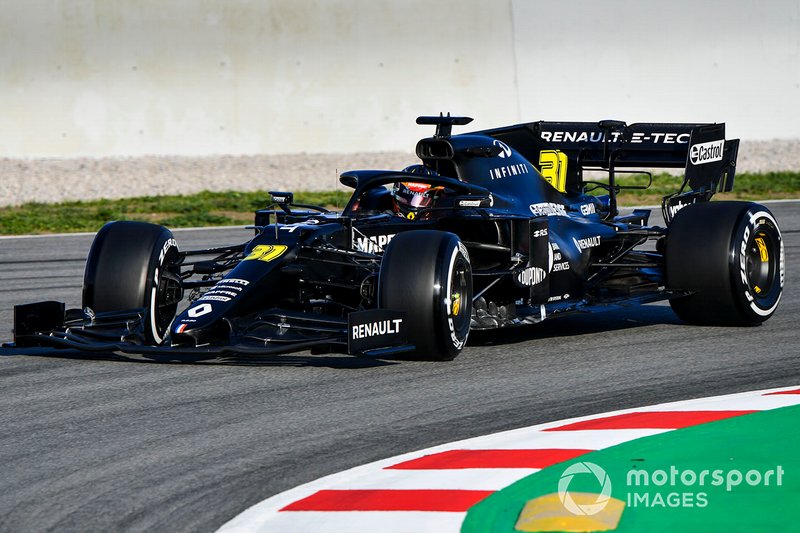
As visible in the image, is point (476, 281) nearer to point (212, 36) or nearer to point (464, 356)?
point (464, 356)

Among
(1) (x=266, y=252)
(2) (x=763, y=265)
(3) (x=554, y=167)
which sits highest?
(3) (x=554, y=167)

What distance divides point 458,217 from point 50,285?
4458 millimetres

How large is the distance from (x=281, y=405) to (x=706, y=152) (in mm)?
4798

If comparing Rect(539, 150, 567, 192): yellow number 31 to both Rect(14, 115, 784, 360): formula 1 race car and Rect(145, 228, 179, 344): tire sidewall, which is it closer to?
Rect(14, 115, 784, 360): formula 1 race car

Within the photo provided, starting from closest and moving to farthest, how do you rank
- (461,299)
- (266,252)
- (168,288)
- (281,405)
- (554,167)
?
(281,405), (461,299), (266,252), (168,288), (554,167)

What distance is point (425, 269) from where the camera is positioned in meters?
7.05

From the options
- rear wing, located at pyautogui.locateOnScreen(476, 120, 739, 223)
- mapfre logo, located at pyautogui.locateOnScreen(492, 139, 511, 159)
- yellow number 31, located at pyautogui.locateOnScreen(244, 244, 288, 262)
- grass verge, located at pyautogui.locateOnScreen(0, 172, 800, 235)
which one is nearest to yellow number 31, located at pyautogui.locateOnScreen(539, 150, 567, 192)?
rear wing, located at pyautogui.locateOnScreen(476, 120, 739, 223)

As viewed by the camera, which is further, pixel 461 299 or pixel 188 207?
pixel 188 207

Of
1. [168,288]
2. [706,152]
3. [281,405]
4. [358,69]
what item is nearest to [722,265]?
[706,152]

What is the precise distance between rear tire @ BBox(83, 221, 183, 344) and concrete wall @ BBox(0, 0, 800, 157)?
9.74m

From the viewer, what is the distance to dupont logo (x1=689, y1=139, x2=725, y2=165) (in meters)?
9.68

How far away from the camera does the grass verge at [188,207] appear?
15438 mm

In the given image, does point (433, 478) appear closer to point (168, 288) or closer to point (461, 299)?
point (461, 299)

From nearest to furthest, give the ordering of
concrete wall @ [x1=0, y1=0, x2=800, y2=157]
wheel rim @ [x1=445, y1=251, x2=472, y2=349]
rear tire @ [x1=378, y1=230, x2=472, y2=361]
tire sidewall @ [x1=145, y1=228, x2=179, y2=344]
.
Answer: rear tire @ [x1=378, y1=230, x2=472, y2=361]
wheel rim @ [x1=445, y1=251, x2=472, y2=349]
tire sidewall @ [x1=145, y1=228, x2=179, y2=344]
concrete wall @ [x1=0, y1=0, x2=800, y2=157]
